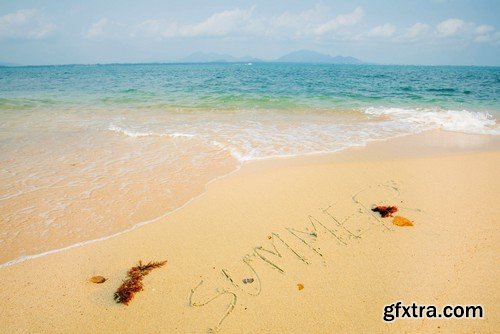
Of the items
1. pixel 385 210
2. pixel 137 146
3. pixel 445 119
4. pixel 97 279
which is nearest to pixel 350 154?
pixel 385 210

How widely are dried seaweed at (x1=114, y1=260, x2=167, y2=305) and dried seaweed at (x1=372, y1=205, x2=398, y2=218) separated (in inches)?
127

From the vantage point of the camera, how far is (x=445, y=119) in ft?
41.7

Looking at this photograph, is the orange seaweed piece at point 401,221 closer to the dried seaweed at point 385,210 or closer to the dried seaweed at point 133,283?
the dried seaweed at point 385,210

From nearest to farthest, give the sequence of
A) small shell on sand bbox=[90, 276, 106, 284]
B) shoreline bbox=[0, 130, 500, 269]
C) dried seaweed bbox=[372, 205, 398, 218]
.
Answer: small shell on sand bbox=[90, 276, 106, 284] < shoreline bbox=[0, 130, 500, 269] < dried seaweed bbox=[372, 205, 398, 218]

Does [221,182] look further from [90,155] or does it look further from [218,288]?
[90,155]


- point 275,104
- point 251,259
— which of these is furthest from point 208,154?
point 275,104

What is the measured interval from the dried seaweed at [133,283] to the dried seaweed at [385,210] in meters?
3.22

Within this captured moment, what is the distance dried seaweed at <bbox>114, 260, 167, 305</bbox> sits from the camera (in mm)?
3027

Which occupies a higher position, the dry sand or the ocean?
the ocean

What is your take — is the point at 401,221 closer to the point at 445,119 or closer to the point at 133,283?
the point at 133,283

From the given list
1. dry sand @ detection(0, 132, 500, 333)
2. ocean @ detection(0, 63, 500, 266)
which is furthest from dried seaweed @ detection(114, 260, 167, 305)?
ocean @ detection(0, 63, 500, 266)

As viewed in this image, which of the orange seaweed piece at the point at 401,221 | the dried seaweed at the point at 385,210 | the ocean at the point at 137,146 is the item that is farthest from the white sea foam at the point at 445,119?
the orange seaweed piece at the point at 401,221

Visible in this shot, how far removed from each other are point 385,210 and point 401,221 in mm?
335

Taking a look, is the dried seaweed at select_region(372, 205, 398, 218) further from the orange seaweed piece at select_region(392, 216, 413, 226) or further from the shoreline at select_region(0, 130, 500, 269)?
the shoreline at select_region(0, 130, 500, 269)
